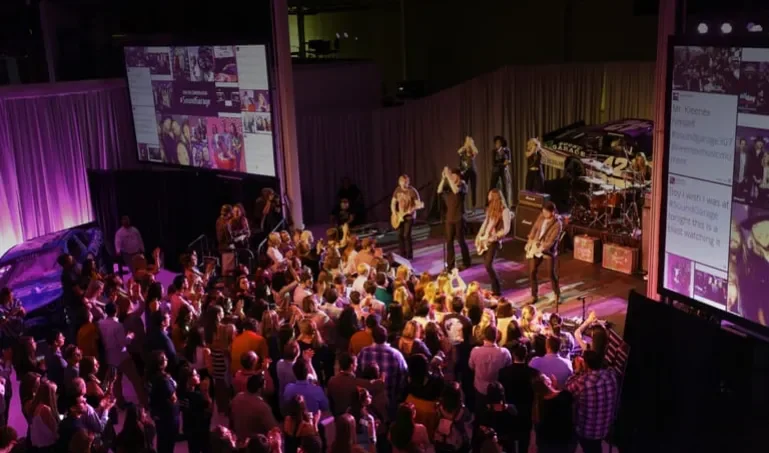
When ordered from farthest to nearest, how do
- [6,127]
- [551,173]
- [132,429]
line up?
1. [551,173]
2. [6,127]
3. [132,429]

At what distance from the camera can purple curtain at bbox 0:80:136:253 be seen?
44.7 feet

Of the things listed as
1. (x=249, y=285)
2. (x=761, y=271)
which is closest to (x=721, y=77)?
(x=761, y=271)

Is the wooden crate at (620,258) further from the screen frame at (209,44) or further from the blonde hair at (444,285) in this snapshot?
the screen frame at (209,44)

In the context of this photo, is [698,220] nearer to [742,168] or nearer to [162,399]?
[742,168]

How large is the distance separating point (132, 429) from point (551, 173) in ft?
43.1

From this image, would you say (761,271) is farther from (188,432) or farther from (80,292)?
(80,292)

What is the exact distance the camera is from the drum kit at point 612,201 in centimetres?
1287

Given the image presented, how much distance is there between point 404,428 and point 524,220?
8.94 m

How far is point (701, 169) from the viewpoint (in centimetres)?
756

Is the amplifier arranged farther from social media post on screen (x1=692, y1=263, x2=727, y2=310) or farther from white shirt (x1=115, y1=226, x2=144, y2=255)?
white shirt (x1=115, y1=226, x2=144, y2=255)

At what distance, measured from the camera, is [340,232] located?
556 inches

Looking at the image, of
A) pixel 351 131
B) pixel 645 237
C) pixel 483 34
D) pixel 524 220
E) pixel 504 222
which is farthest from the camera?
pixel 483 34

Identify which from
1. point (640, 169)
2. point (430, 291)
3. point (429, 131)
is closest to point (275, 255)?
point (430, 291)

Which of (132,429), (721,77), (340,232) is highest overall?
(721,77)
